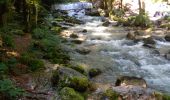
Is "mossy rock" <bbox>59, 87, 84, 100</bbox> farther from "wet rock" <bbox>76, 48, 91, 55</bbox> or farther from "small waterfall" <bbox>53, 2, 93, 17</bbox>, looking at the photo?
"small waterfall" <bbox>53, 2, 93, 17</bbox>

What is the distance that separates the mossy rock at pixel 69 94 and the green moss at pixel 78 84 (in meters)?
0.54

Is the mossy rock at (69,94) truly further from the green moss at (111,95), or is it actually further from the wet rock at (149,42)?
the wet rock at (149,42)

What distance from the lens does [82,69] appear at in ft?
35.3

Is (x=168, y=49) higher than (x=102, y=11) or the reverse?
the reverse

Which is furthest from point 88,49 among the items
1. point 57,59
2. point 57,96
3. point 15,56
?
point 57,96

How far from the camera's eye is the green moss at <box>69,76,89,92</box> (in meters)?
8.67

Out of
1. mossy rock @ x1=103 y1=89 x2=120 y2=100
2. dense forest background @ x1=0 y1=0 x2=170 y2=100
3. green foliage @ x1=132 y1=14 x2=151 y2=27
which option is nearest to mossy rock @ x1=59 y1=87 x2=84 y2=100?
dense forest background @ x1=0 y1=0 x2=170 y2=100

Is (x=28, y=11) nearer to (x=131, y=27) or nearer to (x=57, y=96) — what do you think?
(x=57, y=96)

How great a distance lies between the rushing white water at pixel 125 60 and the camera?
10.8 m

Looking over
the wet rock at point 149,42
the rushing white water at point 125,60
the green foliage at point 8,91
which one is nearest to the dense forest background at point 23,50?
the green foliage at point 8,91

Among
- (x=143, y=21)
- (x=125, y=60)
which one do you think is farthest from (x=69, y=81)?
(x=143, y=21)

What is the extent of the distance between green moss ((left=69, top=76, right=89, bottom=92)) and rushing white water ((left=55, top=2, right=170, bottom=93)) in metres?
1.61

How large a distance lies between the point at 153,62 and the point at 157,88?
3194 mm

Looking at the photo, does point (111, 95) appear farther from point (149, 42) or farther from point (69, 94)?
point (149, 42)
